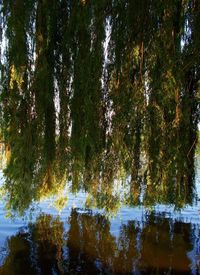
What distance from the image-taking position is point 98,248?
7473 mm

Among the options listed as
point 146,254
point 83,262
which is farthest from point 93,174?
point 146,254

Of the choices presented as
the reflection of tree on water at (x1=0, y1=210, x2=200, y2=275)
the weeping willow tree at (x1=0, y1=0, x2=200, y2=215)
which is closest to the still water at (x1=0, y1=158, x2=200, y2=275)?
the reflection of tree on water at (x1=0, y1=210, x2=200, y2=275)

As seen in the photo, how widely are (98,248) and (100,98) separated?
154 inches

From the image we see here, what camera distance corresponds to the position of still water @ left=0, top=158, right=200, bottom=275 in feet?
21.3

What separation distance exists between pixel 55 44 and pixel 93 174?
1549 millimetres

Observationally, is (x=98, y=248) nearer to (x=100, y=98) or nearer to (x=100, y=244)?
(x=100, y=244)

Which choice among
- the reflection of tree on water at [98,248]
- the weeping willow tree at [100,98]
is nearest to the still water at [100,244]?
the reflection of tree on water at [98,248]

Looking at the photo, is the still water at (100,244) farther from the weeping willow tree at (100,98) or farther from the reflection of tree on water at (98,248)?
the weeping willow tree at (100,98)

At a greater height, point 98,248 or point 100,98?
point 100,98

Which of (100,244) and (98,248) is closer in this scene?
(98,248)

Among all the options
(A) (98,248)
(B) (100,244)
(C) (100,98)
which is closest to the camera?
(C) (100,98)

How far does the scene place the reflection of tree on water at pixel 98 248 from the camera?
6453 mm

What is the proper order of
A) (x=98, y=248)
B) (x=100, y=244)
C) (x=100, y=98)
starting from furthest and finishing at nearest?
(x=100, y=244) < (x=98, y=248) < (x=100, y=98)

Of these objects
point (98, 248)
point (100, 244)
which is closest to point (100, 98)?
point (98, 248)
